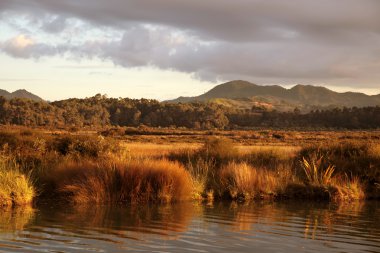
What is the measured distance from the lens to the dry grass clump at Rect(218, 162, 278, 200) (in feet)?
57.2

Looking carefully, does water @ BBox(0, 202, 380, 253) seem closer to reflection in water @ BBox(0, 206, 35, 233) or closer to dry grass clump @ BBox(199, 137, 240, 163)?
reflection in water @ BBox(0, 206, 35, 233)

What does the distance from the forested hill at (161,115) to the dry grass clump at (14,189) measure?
9063 centimetres

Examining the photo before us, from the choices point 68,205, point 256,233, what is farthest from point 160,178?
point 256,233


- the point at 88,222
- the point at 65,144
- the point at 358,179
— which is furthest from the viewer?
the point at 65,144

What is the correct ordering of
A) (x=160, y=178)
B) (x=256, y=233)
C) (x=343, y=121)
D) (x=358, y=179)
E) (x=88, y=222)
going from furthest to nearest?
(x=343, y=121), (x=358, y=179), (x=160, y=178), (x=88, y=222), (x=256, y=233)

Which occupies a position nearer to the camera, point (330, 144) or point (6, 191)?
point (6, 191)

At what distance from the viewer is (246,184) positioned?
57.7ft

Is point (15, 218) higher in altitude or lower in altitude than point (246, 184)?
lower

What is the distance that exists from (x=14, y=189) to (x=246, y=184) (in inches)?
272

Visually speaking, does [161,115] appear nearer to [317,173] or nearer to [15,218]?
[317,173]

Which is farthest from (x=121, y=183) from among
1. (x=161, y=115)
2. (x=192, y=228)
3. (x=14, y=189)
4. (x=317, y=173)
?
(x=161, y=115)

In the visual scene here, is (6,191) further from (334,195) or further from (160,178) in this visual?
(334,195)

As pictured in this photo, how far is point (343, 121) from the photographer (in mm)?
117938

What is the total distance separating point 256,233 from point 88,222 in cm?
374
